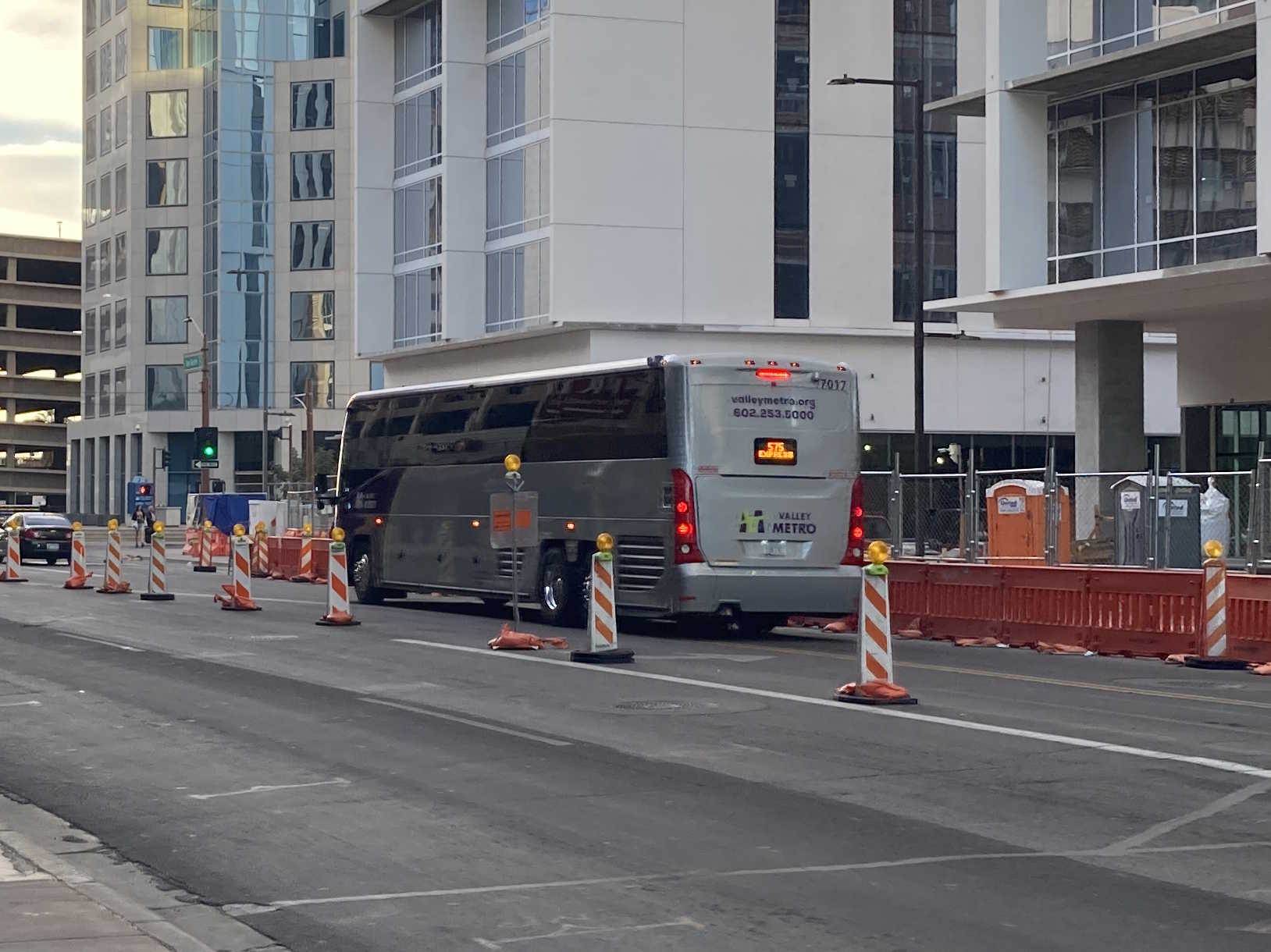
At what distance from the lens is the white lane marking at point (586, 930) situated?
23.4 ft

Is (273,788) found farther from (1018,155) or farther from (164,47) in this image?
(164,47)

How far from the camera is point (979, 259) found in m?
55.9

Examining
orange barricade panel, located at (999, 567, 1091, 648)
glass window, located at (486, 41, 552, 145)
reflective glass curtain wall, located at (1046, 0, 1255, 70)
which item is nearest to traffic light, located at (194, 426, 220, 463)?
glass window, located at (486, 41, 552, 145)

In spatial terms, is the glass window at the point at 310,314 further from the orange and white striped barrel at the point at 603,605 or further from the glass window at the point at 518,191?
the orange and white striped barrel at the point at 603,605

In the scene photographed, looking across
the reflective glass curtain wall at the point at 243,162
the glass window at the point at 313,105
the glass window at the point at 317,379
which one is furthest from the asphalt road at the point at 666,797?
the glass window at the point at 313,105

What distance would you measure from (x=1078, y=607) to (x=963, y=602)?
6.76 feet

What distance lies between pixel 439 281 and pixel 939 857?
50.3 metres

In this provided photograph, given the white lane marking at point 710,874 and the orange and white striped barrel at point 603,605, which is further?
the orange and white striped barrel at point 603,605

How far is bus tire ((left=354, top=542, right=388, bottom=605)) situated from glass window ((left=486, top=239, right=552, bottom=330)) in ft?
74.3

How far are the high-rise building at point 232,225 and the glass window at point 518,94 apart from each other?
132 ft

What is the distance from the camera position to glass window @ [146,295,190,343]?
99375 mm

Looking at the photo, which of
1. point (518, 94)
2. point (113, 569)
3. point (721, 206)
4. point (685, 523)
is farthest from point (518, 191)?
point (685, 523)

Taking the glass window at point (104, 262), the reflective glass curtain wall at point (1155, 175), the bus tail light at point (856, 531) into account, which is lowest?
the bus tail light at point (856, 531)

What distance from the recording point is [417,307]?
59.5 metres
